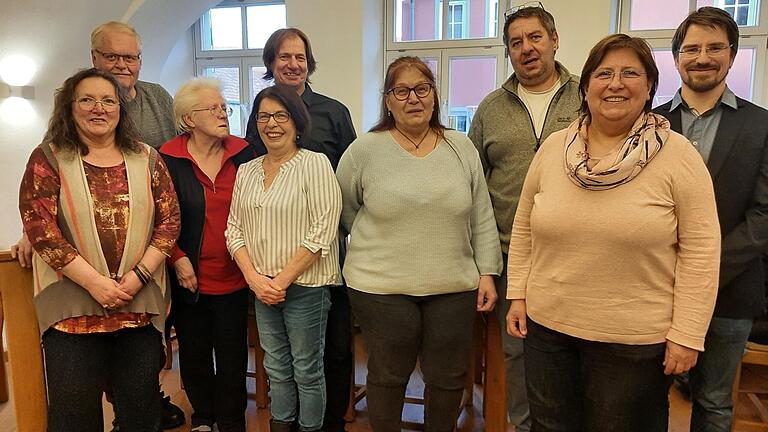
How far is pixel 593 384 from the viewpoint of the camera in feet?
4.67

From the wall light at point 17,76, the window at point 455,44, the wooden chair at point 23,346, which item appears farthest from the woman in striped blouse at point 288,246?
the window at point 455,44

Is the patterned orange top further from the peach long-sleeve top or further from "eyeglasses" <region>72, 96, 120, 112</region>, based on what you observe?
the peach long-sleeve top

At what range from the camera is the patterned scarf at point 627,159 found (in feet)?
4.29

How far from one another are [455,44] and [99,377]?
12.9 ft

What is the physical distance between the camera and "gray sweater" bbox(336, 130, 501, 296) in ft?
5.69

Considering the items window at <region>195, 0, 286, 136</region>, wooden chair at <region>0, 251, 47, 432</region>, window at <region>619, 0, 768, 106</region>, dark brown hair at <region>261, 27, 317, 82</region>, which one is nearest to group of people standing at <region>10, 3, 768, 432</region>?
wooden chair at <region>0, 251, 47, 432</region>

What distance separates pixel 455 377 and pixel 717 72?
1229mm

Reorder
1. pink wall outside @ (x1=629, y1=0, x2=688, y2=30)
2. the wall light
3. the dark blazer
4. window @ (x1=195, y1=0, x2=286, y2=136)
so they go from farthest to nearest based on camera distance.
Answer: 1. window @ (x1=195, y1=0, x2=286, y2=136)
2. pink wall outside @ (x1=629, y1=0, x2=688, y2=30)
3. the wall light
4. the dark blazer

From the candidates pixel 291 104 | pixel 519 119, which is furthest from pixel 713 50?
pixel 291 104

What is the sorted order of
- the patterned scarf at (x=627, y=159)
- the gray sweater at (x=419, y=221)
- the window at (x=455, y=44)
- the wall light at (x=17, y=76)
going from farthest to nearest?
A: the window at (x=455, y=44), the wall light at (x=17, y=76), the gray sweater at (x=419, y=221), the patterned scarf at (x=627, y=159)

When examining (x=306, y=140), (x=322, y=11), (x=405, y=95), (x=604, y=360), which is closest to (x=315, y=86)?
(x=322, y=11)

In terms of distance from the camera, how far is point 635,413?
1.39 meters

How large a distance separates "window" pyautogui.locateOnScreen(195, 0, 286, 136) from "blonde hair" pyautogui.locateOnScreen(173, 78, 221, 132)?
350 cm

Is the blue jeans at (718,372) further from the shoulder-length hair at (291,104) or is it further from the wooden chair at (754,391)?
the shoulder-length hair at (291,104)
